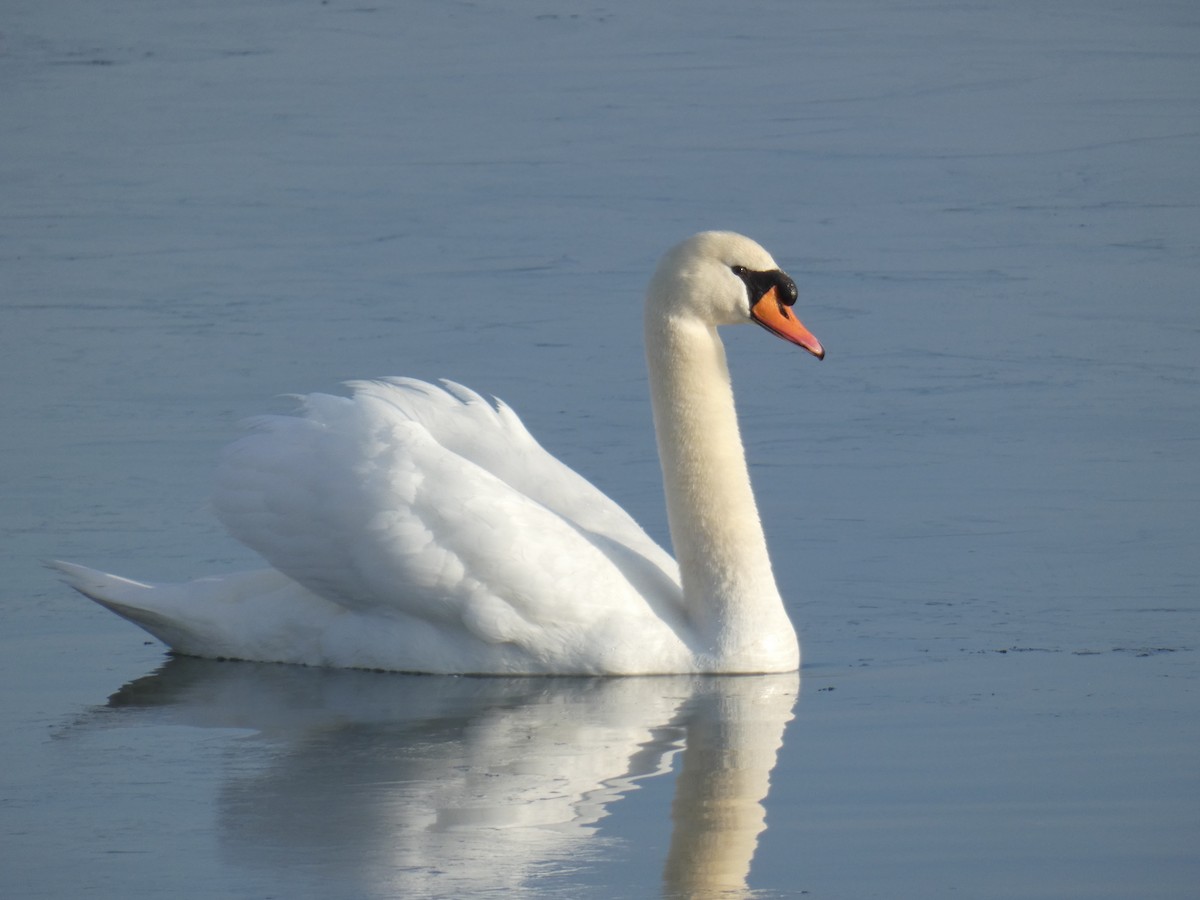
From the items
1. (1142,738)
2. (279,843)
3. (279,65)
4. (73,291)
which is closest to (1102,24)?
(279,65)

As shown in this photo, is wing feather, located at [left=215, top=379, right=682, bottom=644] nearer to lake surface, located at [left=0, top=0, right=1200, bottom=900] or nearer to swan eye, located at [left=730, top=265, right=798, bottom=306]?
lake surface, located at [left=0, top=0, right=1200, bottom=900]

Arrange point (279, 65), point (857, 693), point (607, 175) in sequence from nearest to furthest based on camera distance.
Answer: point (857, 693), point (607, 175), point (279, 65)

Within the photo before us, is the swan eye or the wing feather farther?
the swan eye

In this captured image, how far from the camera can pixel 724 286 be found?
7883mm

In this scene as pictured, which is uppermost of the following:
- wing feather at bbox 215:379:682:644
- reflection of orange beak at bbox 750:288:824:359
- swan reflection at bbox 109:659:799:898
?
reflection of orange beak at bbox 750:288:824:359

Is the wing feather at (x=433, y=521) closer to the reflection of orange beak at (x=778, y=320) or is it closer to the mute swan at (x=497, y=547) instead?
the mute swan at (x=497, y=547)

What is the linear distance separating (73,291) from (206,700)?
5217 millimetres

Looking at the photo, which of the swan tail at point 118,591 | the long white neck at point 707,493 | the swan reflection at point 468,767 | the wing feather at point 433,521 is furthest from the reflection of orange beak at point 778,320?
the swan tail at point 118,591

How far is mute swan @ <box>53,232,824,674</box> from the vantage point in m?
7.67

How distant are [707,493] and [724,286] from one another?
670 millimetres

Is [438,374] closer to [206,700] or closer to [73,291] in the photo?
[73,291]

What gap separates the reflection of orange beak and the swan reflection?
108 centimetres

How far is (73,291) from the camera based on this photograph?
1232cm

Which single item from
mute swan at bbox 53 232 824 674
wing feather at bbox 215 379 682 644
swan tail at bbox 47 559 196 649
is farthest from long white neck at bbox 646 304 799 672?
swan tail at bbox 47 559 196 649
